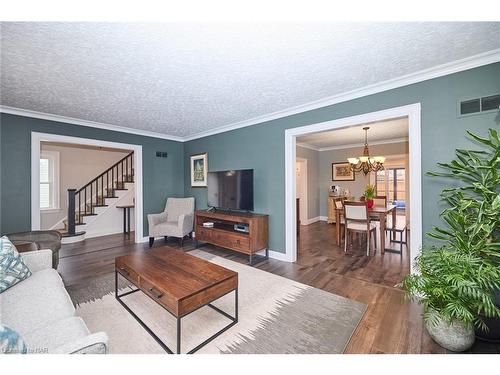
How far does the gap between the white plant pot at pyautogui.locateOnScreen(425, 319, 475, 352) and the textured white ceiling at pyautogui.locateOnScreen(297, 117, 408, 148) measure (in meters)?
3.30

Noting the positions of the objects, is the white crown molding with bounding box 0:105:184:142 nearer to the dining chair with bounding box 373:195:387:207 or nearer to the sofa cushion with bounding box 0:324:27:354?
the sofa cushion with bounding box 0:324:27:354

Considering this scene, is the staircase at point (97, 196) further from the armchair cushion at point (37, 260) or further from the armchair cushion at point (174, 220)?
the armchair cushion at point (37, 260)

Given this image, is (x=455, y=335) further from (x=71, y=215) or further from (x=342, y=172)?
(x=71, y=215)

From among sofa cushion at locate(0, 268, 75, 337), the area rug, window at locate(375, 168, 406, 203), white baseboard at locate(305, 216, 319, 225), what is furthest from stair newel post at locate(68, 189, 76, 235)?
window at locate(375, 168, 406, 203)

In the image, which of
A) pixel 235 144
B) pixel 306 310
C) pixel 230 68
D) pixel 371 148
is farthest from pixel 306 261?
pixel 371 148

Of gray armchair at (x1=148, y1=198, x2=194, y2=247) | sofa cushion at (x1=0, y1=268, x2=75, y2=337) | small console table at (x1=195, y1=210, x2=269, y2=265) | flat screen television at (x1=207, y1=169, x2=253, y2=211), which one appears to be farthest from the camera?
gray armchair at (x1=148, y1=198, x2=194, y2=247)

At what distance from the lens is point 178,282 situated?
5.49 feet

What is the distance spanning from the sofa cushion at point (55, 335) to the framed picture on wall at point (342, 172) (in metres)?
6.89

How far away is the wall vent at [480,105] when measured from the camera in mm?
1958

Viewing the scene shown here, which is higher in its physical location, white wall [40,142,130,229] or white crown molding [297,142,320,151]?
white crown molding [297,142,320,151]

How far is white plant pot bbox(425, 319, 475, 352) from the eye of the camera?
149cm

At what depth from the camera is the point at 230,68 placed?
215cm

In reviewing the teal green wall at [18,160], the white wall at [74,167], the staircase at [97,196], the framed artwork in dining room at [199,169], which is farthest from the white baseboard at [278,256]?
the white wall at [74,167]

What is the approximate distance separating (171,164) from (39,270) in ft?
11.6
